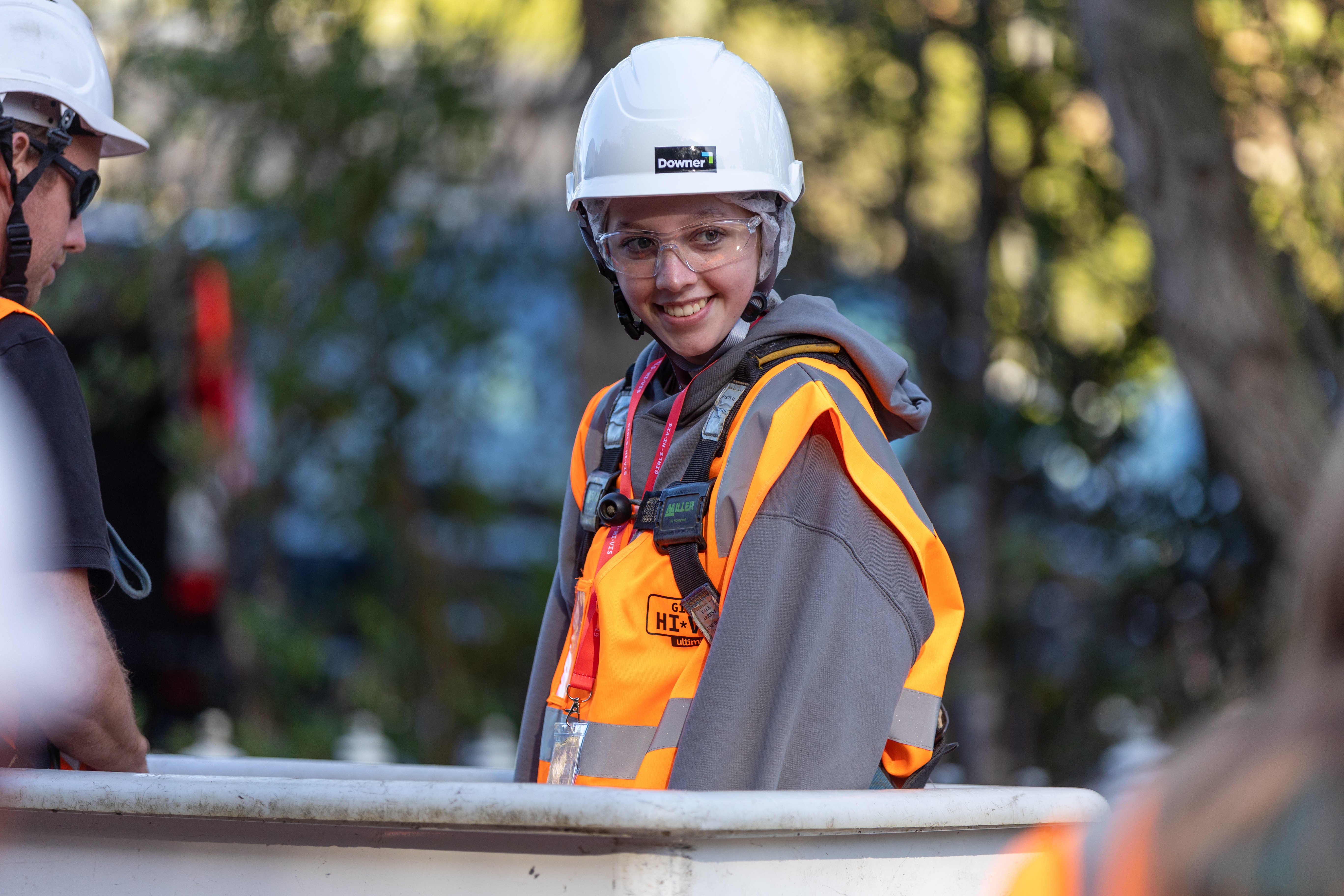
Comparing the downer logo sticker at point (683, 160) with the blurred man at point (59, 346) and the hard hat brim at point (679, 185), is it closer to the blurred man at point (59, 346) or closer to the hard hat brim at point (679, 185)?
the hard hat brim at point (679, 185)

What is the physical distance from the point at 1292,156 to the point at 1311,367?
1.08 meters

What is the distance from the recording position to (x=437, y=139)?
7363 millimetres

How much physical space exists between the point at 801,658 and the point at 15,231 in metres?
1.47

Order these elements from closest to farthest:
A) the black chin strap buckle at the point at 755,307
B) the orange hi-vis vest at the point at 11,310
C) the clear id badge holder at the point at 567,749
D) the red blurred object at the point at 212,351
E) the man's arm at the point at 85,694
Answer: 1. the man's arm at the point at 85,694
2. the orange hi-vis vest at the point at 11,310
3. the clear id badge holder at the point at 567,749
4. the black chin strap buckle at the point at 755,307
5. the red blurred object at the point at 212,351

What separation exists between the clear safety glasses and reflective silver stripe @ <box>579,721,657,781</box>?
0.77m

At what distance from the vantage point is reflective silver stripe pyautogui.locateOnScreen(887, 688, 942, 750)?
222 cm

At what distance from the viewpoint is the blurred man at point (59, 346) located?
6.71 feet

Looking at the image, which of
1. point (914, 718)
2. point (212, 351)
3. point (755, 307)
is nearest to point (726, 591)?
point (914, 718)

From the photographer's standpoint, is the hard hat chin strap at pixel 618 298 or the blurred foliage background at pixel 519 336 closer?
the hard hat chin strap at pixel 618 298

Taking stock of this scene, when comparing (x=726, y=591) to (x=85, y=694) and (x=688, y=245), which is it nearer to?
(x=688, y=245)

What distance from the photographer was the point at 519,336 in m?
7.82

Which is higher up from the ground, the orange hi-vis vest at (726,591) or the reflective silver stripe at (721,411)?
the reflective silver stripe at (721,411)

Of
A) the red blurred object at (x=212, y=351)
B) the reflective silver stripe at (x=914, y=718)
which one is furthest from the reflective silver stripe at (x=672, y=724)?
the red blurred object at (x=212, y=351)

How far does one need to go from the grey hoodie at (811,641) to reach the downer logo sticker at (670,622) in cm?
12
